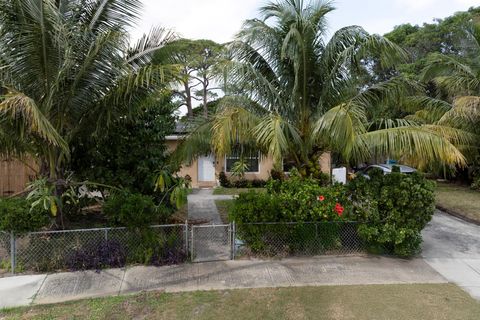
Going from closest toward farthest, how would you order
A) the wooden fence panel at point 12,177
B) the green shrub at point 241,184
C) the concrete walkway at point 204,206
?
the concrete walkway at point 204,206 → the wooden fence panel at point 12,177 → the green shrub at point 241,184

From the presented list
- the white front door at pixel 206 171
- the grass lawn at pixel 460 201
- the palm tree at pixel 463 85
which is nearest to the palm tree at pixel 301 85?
the grass lawn at pixel 460 201

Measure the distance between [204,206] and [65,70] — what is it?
21.9ft

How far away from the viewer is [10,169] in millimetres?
12070

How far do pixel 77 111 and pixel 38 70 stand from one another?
99 cm

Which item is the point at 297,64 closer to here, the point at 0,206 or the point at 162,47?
the point at 162,47

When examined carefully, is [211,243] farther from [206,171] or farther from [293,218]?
[206,171]

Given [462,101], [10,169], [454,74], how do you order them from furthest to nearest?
[454,74] → [462,101] → [10,169]

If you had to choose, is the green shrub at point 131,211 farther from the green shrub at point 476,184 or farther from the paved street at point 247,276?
the green shrub at point 476,184

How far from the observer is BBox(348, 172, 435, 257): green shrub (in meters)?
6.57

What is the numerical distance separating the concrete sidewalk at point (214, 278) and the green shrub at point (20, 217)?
2.68 ft

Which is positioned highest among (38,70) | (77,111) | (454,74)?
(454,74)

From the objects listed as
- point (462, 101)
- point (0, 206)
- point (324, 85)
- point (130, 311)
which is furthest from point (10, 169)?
point (462, 101)

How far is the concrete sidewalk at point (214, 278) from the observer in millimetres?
5277

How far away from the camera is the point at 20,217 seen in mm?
5836
